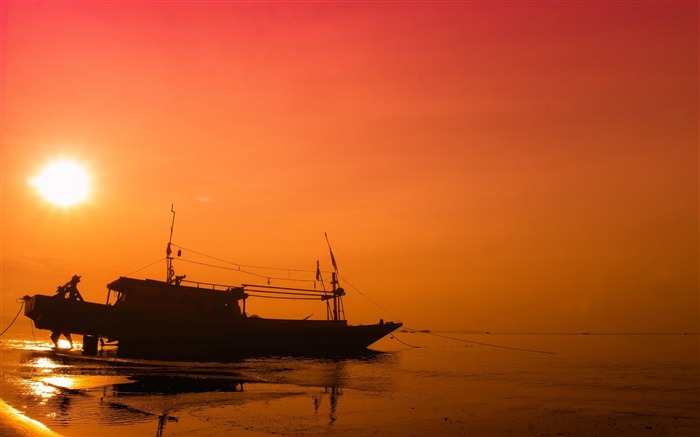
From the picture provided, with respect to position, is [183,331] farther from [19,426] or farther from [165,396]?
[19,426]

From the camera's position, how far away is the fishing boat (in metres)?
48.7

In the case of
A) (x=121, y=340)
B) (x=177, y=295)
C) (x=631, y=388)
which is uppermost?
(x=177, y=295)

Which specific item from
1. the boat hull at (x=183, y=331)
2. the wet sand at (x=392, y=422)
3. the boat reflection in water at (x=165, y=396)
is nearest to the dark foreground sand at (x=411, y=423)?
the wet sand at (x=392, y=422)

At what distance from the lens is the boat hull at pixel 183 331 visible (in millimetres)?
48406

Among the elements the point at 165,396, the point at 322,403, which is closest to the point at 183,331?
the point at 165,396

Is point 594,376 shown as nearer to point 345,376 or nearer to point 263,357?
point 345,376

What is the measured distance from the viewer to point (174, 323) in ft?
166

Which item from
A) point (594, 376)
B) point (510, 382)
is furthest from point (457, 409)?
point (594, 376)

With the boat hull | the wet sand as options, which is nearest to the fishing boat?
the boat hull

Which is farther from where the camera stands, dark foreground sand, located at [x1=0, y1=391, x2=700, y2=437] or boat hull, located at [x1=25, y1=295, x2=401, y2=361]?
boat hull, located at [x1=25, y1=295, x2=401, y2=361]

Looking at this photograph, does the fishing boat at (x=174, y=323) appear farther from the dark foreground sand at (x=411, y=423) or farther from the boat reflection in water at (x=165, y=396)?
the dark foreground sand at (x=411, y=423)

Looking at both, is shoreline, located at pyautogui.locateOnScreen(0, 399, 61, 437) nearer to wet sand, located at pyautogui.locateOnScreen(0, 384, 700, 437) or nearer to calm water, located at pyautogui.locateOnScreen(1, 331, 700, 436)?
wet sand, located at pyautogui.locateOnScreen(0, 384, 700, 437)

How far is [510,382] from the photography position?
131 feet

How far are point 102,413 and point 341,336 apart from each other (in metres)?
43.6
